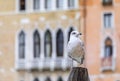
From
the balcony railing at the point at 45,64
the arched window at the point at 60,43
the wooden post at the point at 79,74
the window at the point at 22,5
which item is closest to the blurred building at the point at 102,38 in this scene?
the balcony railing at the point at 45,64

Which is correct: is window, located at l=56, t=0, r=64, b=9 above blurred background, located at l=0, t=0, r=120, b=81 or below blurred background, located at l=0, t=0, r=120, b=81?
above

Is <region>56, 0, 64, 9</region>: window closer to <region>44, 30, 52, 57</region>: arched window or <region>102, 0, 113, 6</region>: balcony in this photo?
<region>44, 30, 52, 57</region>: arched window

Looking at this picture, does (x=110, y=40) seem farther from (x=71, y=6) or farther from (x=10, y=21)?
(x=10, y=21)

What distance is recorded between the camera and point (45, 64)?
100ft

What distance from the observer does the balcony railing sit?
98.8 ft

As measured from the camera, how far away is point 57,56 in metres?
30.5

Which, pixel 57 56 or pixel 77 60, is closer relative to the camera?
pixel 77 60

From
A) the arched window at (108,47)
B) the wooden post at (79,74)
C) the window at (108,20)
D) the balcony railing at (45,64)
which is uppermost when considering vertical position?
the window at (108,20)

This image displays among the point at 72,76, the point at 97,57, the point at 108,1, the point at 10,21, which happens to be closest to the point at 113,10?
the point at 108,1

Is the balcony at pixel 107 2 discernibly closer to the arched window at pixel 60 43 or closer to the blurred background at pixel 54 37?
the blurred background at pixel 54 37

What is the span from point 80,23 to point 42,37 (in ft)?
6.34

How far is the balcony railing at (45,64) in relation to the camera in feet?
98.8

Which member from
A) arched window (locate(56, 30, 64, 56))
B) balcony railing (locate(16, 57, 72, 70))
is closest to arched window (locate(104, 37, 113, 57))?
balcony railing (locate(16, 57, 72, 70))

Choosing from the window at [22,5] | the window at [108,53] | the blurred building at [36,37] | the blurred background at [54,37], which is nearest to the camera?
the window at [108,53]
